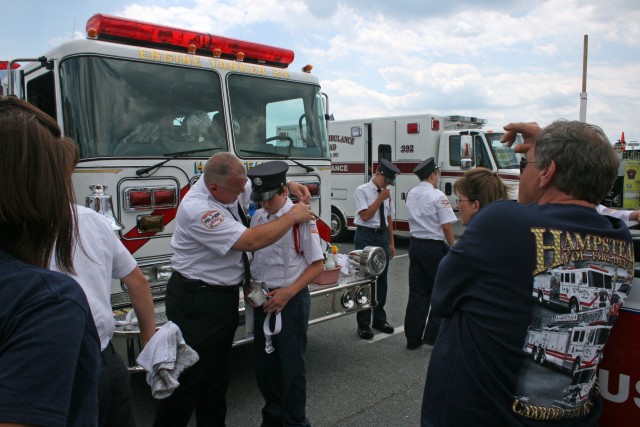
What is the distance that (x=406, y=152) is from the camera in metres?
10.8

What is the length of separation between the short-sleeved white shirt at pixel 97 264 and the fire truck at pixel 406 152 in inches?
333

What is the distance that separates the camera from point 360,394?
A: 4.01 meters

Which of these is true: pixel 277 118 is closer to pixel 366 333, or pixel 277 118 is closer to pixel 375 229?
pixel 375 229

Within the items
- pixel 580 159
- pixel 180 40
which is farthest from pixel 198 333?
pixel 180 40

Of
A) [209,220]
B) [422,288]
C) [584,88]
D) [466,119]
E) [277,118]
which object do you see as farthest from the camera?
[466,119]

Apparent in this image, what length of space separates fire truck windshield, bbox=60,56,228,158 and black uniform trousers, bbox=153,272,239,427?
1.30 metres

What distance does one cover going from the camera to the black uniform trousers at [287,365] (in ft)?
10.0

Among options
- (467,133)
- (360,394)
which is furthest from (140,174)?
(467,133)

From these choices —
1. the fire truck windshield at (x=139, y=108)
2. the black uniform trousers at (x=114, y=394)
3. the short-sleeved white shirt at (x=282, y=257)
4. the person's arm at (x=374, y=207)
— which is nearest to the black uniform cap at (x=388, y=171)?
the person's arm at (x=374, y=207)

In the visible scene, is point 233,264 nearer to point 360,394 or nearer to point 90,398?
point 360,394

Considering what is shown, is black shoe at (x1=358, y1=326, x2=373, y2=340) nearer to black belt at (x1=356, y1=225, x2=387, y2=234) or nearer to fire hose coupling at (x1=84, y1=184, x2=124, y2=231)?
black belt at (x1=356, y1=225, x2=387, y2=234)

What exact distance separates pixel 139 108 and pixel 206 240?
5.05ft

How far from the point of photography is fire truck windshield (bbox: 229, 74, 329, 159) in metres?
4.42

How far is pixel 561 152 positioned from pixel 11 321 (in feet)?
4.80
